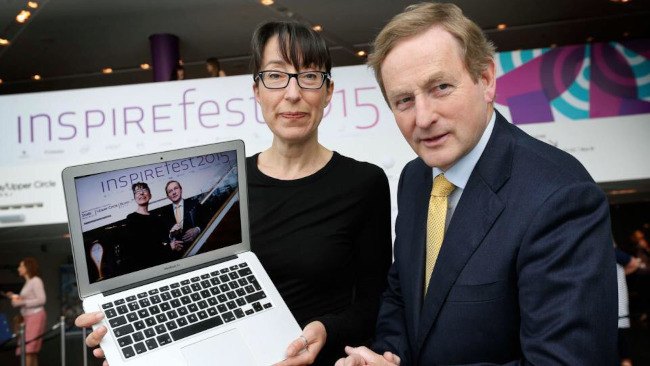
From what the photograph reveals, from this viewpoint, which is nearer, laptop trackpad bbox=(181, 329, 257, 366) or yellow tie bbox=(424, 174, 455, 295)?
laptop trackpad bbox=(181, 329, 257, 366)

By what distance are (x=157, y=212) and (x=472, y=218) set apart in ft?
2.48

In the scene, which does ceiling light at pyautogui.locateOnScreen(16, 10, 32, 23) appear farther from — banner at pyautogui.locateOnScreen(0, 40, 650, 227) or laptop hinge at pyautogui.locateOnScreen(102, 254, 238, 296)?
laptop hinge at pyautogui.locateOnScreen(102, 254, 238, 296)

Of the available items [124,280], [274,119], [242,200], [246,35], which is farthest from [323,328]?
[246,35]

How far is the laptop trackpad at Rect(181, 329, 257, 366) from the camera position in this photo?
1.24 metres

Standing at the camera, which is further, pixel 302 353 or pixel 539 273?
pixel 302 353

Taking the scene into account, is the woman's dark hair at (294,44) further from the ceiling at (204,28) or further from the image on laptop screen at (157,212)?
the ceiling at (204,28)

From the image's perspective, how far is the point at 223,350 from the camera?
127 cm

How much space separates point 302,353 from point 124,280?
456 millimetres

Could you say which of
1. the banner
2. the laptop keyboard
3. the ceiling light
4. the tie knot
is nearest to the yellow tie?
the tie knot

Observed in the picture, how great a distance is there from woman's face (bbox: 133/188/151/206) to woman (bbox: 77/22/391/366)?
38cm

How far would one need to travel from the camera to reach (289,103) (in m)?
1.60

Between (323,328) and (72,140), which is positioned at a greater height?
(72,140)

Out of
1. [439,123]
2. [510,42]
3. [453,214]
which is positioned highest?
[510,42]

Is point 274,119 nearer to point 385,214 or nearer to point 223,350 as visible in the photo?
point 385,214
